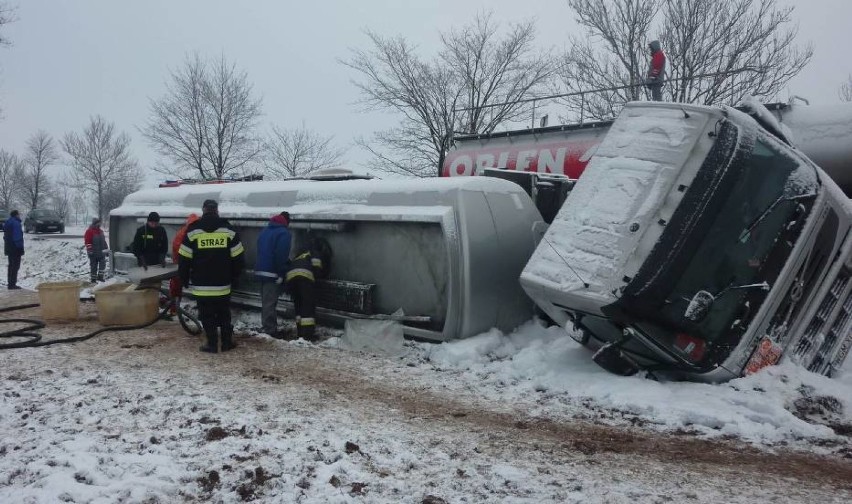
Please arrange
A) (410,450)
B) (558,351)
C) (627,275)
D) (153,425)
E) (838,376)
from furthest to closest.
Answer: (558,351)
(838,376)
(627,275)
(153,425)
(410,450)

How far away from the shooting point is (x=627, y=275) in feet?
→ 14.4

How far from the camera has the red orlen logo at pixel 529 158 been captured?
392 inches

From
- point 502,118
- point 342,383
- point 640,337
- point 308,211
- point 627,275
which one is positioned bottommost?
point 342,383

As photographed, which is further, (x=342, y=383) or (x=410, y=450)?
(x=342, y=383)

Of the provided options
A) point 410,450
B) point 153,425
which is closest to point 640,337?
point 410,450

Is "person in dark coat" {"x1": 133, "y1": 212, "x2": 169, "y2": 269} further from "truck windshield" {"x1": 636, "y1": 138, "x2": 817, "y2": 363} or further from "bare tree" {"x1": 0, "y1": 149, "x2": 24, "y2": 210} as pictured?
"bare tree" {"x1": 0, "y1": 149, "x2": 24, "y2": 210}

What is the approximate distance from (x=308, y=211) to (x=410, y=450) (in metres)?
4.38

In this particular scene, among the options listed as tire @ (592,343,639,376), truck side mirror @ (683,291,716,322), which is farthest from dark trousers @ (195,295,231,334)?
truck side mirror @ (683,291,716,322)

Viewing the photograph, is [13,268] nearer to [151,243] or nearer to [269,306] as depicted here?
[151,243]

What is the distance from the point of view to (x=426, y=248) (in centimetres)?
635

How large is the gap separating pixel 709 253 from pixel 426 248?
2.86m

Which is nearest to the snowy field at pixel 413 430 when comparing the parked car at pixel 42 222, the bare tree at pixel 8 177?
the parked car at pixel 42 222

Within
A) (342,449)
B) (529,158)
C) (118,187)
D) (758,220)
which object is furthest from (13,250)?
(118,187)

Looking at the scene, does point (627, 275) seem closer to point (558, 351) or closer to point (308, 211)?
point (558, 351)
